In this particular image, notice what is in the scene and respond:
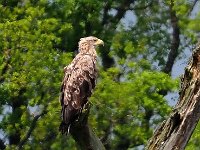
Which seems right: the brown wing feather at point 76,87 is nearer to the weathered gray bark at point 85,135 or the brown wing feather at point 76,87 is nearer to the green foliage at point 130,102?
the weathered gray bark at point 85,135

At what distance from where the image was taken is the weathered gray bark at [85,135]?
823 centimetres

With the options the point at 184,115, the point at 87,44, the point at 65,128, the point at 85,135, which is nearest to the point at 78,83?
the point at 65,128

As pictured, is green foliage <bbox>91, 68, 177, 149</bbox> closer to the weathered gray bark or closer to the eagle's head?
the eagle's head

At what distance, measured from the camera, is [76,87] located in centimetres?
1069

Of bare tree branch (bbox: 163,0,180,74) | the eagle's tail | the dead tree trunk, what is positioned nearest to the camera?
the dead tree trunk

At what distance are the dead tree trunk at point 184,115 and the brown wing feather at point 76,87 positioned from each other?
1.54m

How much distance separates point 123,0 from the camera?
103 ft

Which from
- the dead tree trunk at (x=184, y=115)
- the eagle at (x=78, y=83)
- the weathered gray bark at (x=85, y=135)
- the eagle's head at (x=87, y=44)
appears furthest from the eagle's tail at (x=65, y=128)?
the eagle's head at (x=87, y=44)

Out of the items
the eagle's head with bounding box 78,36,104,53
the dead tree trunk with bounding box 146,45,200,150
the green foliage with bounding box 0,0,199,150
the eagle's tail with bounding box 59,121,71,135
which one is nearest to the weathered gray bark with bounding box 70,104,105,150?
the eagle's tail with bounding box 59,121,71,135

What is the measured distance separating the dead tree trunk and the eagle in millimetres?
1484

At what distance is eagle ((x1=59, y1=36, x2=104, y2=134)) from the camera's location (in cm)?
928

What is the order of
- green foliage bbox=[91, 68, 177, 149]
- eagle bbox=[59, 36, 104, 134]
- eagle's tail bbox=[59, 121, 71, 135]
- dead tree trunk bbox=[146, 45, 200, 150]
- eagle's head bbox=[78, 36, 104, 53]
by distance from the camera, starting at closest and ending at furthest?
1. dead tree trunk bbox=[146, 45, 200, 150]
2. eagle's tail bbox=[59, 121, 71, 135]
3. eagle bbox=[59, 36, 104, 134]
4. eagle's head bbox=[78, 36, 104, 53]
5. green foliage bbox=[91, 68, 177, 149]

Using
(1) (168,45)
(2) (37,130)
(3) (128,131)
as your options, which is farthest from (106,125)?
(1) (168,45)

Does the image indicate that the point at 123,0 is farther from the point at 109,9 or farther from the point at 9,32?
the point at 9,32
